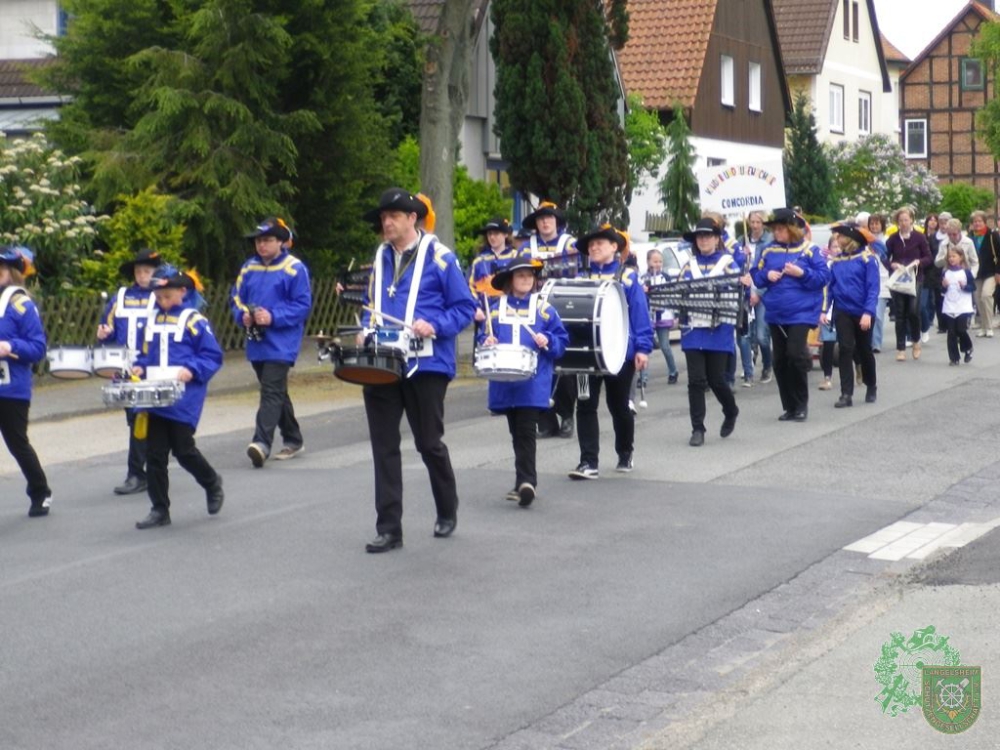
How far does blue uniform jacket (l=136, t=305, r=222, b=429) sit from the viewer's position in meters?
10.4

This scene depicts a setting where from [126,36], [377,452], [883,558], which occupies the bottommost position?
[883,558]

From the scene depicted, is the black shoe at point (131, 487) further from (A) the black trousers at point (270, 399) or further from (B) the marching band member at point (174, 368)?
(B) the marching band member at point (174, 368)

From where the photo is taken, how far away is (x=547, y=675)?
7066 millimetres

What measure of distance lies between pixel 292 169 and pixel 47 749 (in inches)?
683

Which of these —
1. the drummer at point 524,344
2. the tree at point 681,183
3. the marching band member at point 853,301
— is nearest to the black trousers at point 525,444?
the drummer at point 524,344

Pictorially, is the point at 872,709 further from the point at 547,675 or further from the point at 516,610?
the point at 516,610

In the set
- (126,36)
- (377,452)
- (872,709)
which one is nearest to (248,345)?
(377,452)

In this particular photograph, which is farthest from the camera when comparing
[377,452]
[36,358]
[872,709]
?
[36,358]

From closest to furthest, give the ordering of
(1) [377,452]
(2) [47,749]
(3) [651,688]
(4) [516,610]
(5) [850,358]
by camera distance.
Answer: (2) [47,749] → (3) [651,688] → (4) [516,610] → (1) [377,452] → (5) [850,358]

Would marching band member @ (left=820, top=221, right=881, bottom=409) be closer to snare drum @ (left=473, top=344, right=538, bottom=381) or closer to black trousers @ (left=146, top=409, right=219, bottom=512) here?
snare drum @ (left=473, top=344, right=538, bottom=381)

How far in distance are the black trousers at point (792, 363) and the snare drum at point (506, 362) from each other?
533 cm

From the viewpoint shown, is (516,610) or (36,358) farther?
(36,358)

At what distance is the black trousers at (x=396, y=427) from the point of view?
9531 millimetres

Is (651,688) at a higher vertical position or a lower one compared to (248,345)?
lower
